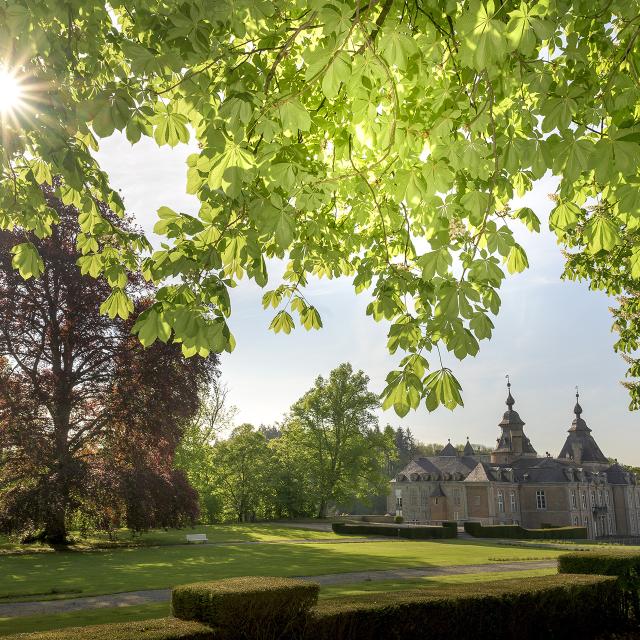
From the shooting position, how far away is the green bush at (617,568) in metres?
12.6

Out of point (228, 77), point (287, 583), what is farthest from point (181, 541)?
point (228, 77)

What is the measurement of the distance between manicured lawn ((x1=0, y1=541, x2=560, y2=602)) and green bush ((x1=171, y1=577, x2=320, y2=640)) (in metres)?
7.83

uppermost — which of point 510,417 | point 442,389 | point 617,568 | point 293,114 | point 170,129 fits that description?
point 510,417

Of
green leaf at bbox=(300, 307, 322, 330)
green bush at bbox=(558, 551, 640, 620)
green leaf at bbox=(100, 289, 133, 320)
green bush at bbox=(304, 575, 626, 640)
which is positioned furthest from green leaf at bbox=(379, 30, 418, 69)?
green bush at bbox=(558, 551, 640, 620)

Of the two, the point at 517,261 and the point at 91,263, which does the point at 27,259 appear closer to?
the point at 91,263

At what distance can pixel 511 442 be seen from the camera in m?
78.1

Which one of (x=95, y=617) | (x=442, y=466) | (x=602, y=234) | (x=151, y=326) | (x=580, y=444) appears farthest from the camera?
(x=580, y=444)

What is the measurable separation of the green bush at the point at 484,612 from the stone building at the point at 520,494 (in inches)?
2262

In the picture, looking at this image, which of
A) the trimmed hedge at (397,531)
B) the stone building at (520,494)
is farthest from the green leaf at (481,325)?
the stone building at (520,494)

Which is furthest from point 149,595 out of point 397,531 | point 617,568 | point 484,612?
point 397,531

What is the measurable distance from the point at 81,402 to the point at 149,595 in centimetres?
1487

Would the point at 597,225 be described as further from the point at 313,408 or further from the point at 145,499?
the point at 313,408

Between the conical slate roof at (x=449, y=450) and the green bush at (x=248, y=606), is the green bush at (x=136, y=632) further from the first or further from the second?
the conical slate roof at (x=449, y=450)

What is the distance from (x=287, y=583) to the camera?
29.2 ft
